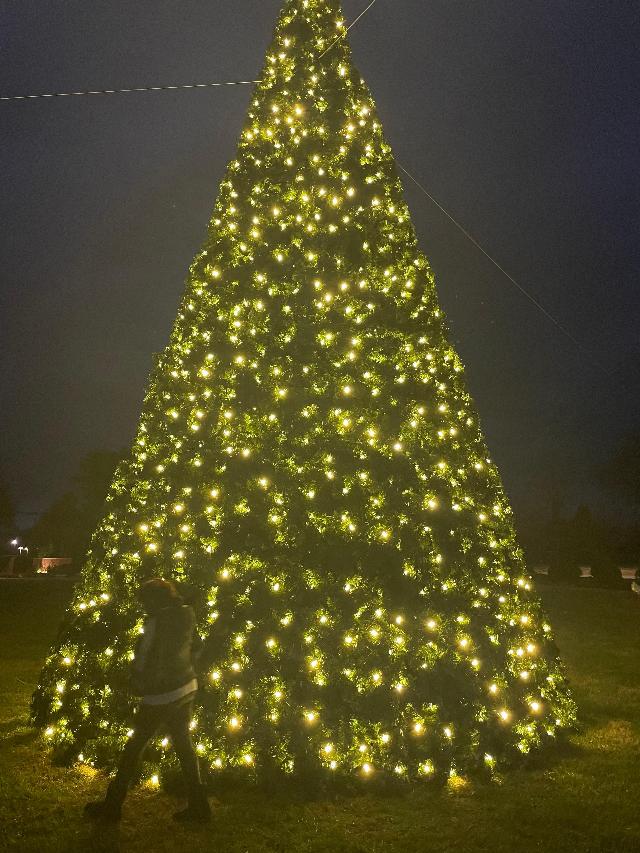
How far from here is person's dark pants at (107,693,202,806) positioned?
4523 mm

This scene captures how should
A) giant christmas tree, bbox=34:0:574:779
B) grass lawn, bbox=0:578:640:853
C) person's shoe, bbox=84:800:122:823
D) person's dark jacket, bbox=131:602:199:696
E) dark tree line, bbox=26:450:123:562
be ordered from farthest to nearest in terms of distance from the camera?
dark tree line, bbox=26:450:123:562 < giant christmas tree, bbox=34:0:574:779 < person's dark jacket, bbox=131:602:199:696 < person's shoe, bbox=84:800:122:823 < grass lawn, bbox=0:578:640:853

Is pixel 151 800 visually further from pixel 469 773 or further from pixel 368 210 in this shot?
pixel 368 210

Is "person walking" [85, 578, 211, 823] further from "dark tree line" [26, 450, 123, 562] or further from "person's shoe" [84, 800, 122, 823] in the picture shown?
"dark tree line" [26, 450, 123, 562]

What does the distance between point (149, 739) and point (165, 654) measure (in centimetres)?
66

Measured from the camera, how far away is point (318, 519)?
577 centimetres

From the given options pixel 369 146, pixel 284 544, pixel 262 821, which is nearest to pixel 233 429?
pixel 284 544

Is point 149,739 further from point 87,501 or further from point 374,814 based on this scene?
point 87,501

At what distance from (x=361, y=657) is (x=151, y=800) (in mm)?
2041

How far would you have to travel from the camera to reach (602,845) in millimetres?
4316

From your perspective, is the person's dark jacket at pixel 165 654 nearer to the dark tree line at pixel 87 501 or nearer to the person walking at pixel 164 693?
the person walking at pixel 164 693

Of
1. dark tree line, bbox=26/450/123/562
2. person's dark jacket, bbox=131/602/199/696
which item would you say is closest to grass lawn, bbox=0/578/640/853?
person's dark jacket, bbox=131/602/199/696

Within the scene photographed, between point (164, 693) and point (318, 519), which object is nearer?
point (164, 693)

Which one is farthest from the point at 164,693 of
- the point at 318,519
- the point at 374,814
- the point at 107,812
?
the point at 318,519

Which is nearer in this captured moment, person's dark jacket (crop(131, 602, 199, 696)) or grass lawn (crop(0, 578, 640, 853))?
grass lawn (crop(0, 578, 640, 853))
